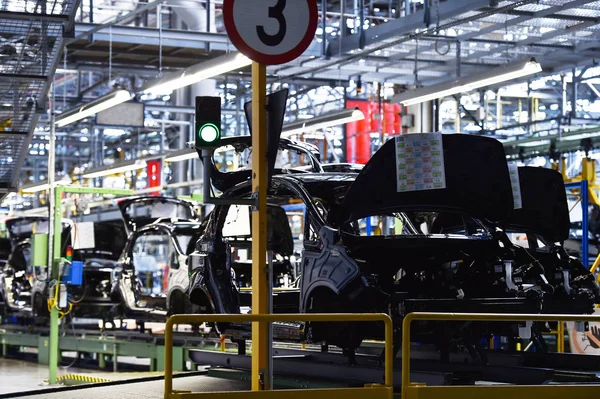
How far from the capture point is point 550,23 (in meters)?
14.1

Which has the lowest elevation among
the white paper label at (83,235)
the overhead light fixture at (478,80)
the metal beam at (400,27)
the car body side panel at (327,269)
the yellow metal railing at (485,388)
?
the yellow metal railing at (485,388)

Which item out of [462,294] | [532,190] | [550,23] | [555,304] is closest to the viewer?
[462,294]

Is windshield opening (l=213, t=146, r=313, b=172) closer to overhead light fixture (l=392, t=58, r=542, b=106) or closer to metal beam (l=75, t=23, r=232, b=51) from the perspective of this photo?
overhead light fixture (l=392, t=58, r=542, b=106)

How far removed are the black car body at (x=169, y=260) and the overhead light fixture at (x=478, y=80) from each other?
11.3 ft

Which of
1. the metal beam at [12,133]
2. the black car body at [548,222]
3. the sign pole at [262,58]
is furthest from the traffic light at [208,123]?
the metal beam at [12,133]

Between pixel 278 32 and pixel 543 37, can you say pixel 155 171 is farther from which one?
pixel 278 32

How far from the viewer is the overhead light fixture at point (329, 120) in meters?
13.8

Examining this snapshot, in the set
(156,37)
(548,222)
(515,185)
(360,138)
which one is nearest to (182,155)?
(156,37)

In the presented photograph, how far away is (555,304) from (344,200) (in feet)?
6.55

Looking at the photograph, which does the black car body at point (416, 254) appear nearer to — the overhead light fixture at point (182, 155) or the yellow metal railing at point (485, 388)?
the yellow metal railing at point (485, 388)

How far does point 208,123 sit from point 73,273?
8.84 m

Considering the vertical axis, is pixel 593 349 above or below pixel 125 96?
below

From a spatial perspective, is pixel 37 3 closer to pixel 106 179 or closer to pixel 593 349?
pixel 593 349

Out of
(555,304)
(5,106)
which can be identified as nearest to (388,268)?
(555,304)
